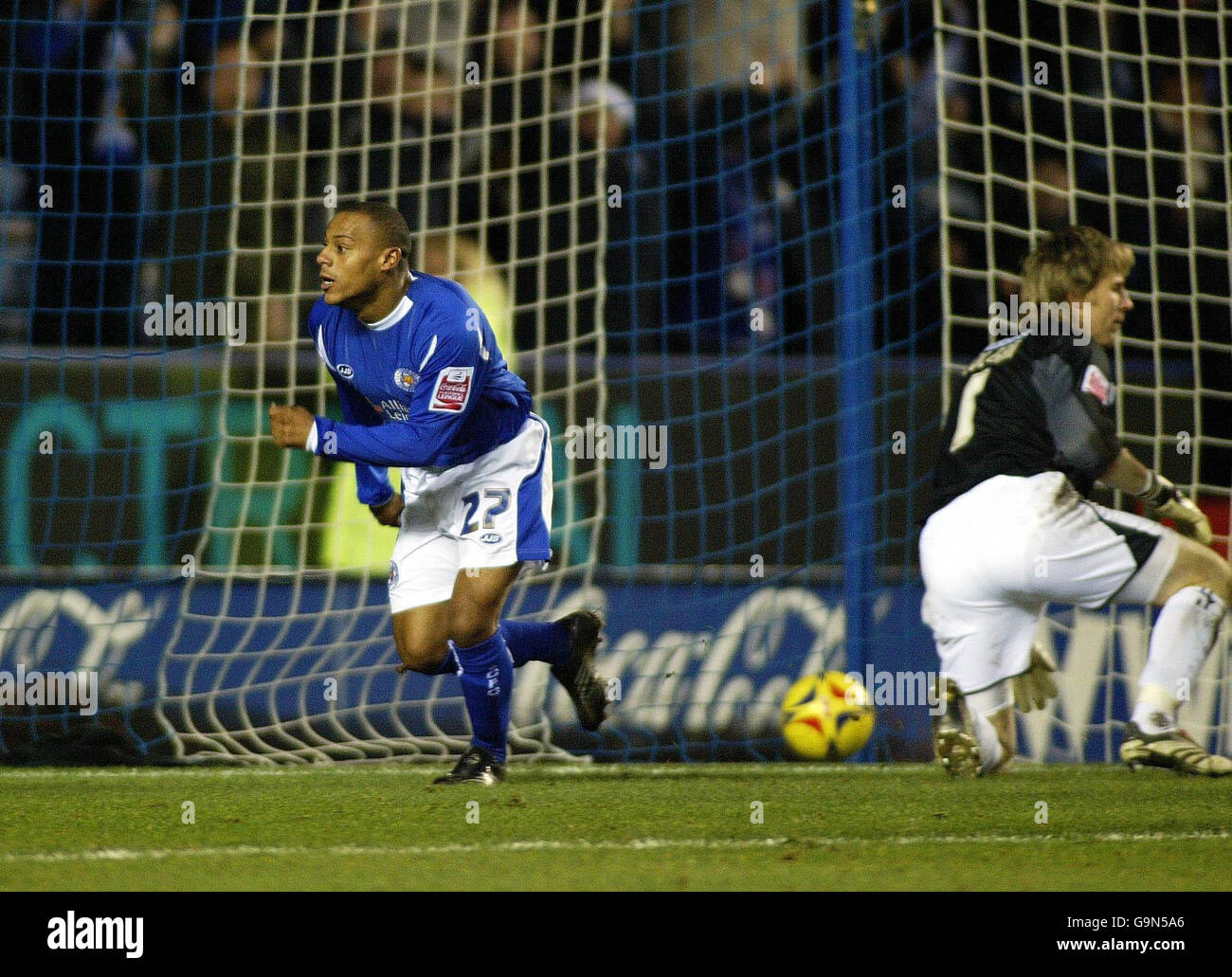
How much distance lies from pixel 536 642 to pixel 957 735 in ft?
4.25

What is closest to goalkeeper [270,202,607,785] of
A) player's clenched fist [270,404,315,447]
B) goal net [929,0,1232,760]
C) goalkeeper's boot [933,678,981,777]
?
player's clenched fist [270,404,315,447]

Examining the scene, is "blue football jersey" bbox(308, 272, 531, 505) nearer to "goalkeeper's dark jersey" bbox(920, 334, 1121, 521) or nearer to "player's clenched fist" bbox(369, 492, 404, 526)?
"player's clenched fist" bbox(369, 492, 404, 526)

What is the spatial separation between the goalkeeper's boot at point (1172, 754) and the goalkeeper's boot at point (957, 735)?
0.44 m

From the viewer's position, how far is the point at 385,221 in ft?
16.0

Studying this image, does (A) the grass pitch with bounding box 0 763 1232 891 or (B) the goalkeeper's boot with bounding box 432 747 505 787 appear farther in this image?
(B) the goalkeeper's boot with bounding box 432 747 505 787

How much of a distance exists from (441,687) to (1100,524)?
2659 millimetres

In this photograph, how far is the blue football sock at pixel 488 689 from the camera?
198 inches

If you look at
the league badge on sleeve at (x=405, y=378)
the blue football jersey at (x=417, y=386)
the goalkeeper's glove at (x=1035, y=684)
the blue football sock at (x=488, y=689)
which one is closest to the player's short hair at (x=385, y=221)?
the blue football jersey at (x=417, y=386)

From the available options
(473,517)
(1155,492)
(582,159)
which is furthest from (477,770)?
(582,159)

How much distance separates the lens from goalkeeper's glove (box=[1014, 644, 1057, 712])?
5395mm

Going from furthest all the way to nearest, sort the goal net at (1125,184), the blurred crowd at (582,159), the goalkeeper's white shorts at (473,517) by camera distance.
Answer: the blurred crowd at (582,159)
the goal net at (1125,184)
the goalkeeper's white shorts at (473,517)

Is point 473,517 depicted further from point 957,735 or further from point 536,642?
point 957,735

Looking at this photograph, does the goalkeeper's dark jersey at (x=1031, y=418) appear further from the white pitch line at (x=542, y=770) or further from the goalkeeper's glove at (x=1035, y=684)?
the white pitch line at (x=542, y=770)

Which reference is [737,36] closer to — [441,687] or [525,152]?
[525,152]
